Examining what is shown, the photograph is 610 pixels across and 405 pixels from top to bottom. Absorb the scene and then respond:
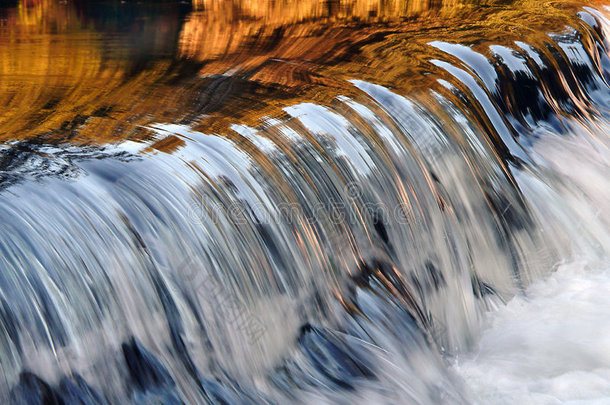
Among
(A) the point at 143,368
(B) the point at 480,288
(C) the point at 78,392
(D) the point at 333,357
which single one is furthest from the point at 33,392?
(B) the point at 480,288

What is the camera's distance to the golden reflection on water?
3.04 m

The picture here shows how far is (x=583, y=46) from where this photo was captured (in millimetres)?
5660

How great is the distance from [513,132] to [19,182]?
2862mm

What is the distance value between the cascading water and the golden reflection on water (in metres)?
0.02

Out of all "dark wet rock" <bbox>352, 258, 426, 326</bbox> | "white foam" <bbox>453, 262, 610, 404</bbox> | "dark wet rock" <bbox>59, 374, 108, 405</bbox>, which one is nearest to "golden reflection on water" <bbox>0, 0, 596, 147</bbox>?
"dark wet rock" <bbox>352, 258, 426, 326</bbox>

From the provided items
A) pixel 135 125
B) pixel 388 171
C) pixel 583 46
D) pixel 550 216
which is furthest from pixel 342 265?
pixel 583 46

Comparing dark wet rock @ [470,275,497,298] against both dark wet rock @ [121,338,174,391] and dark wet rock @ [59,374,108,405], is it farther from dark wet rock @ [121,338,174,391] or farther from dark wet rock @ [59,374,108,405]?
dark wet rock @ [59,374,108,405]

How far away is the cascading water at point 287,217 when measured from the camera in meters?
2.05

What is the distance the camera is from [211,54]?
13.8 feet

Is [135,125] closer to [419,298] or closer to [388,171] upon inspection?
[388,171]

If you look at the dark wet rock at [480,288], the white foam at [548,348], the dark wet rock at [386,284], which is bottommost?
the white foam at [548,348]

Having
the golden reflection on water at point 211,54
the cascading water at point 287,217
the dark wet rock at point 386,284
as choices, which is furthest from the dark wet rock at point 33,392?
the dark wet rock at point 386,284

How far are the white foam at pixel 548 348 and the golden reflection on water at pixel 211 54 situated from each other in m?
1.22

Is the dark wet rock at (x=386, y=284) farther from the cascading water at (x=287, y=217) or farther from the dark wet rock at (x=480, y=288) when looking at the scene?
the dark wet rock at (x=480, y=288)
